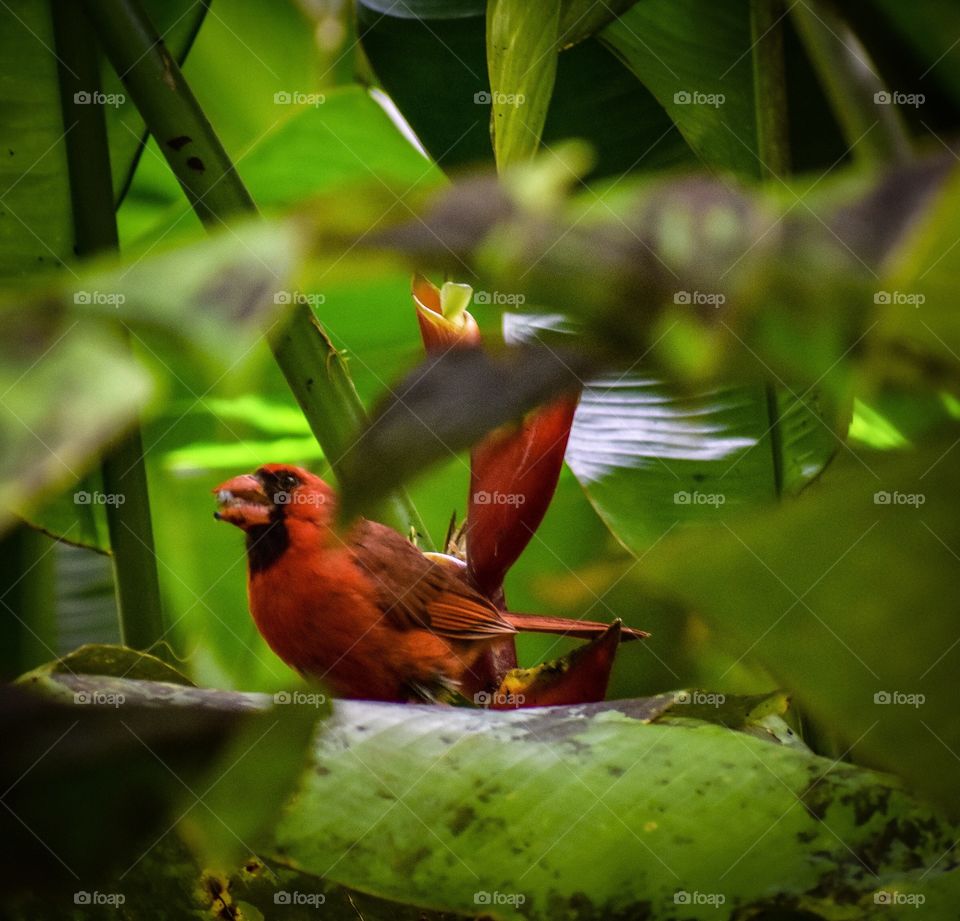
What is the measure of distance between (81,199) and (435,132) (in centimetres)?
21

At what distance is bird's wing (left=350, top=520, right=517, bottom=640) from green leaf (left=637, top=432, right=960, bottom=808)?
0.67ft

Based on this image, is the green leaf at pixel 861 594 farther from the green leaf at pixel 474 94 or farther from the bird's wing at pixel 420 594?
the green leaf at pixel 474 94

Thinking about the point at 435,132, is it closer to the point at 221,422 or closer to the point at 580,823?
the point at 221,422

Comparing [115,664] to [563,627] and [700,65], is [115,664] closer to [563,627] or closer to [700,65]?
[563,627]

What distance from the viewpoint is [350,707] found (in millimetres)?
263

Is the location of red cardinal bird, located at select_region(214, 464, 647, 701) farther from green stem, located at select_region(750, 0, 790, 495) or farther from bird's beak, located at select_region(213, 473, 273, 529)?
green stem, located at select_region(750, 0, 790, 495)

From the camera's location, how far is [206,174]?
389mm

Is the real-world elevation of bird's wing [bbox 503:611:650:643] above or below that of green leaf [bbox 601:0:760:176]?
below

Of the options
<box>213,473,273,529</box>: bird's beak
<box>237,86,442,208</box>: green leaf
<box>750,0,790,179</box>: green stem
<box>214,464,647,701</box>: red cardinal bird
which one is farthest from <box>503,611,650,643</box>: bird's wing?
<box>237,86,442,208</box>: green leaf

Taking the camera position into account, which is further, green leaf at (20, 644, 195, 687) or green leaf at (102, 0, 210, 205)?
green leaf at (102, 0, 210, 205)

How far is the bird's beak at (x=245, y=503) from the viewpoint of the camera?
0.41m

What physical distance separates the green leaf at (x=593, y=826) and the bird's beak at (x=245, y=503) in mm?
177

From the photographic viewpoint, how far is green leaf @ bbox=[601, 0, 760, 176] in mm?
486

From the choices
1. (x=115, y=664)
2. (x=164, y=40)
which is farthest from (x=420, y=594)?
(x=164, y=40)
